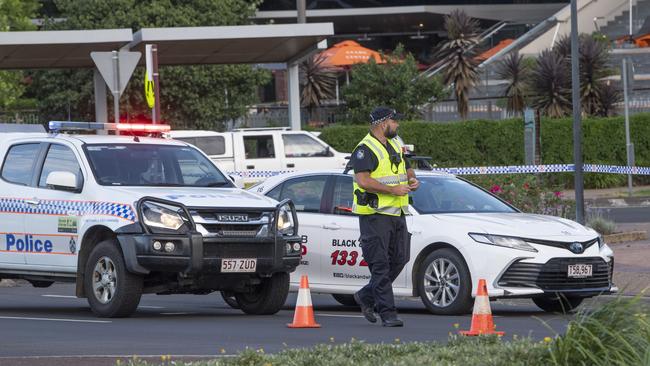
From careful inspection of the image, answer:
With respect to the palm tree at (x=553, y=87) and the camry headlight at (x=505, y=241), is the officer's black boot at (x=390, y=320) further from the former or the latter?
the palm tree at (x=553, y=87)

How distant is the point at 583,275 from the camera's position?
13422 millimetres

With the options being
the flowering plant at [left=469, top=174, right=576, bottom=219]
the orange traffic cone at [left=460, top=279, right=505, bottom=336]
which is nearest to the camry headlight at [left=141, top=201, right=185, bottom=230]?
the orange traffic cone at [left=460, top=279, right=505, bottom=336]

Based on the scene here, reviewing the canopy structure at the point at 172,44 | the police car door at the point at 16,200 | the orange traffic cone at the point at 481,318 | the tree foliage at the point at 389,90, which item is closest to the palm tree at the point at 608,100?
the tree foliage at the point at 389,90

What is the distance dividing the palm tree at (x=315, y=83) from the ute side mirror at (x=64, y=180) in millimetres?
33843

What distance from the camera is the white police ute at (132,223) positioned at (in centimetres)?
1262

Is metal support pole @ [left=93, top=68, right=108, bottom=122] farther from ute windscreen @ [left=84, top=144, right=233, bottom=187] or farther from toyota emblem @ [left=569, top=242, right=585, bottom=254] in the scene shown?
toyota emblem @ [left=569, top=242, right=585, bottom=254]

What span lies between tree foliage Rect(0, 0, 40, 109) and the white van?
46.3ft

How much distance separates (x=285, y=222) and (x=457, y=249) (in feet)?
5.28

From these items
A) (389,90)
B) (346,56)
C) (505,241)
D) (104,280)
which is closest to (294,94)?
(389,90)


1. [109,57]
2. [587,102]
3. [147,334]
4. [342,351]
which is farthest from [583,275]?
[587,102]

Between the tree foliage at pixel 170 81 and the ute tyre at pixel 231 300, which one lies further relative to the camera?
the tree foliage at pixel 170 81

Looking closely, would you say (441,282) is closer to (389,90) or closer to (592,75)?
(592,75)

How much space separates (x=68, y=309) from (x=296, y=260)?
2725mm

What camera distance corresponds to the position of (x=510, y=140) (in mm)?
36344
